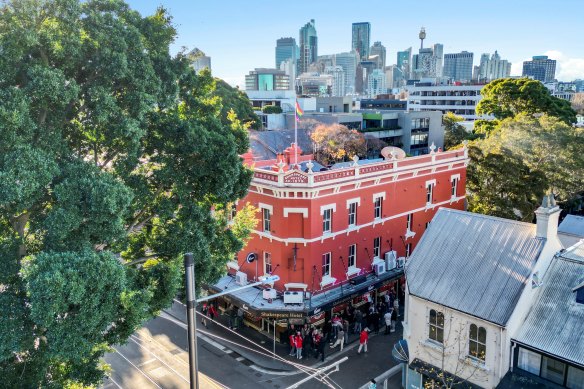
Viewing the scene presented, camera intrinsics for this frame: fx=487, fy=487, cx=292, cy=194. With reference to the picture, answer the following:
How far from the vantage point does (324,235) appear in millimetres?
26672

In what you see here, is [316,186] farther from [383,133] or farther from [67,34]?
[383,133]

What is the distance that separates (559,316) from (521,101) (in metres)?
37.7

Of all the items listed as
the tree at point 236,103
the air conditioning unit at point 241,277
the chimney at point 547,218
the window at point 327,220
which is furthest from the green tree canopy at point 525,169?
the tree at point 236,103

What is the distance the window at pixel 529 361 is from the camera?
1794cm

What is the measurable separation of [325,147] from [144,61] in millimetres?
46081

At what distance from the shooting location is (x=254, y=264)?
2808 cm

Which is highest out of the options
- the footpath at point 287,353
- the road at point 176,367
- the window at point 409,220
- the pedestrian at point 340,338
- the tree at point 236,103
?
the tree at point 236,103

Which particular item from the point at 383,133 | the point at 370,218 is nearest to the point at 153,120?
the point at 370,218

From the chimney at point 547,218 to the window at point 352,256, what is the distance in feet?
36.3

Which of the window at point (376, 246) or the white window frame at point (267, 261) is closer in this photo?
the white window frame at point (267, 261)

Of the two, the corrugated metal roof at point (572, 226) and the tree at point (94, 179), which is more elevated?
the tree at point (94, 179)

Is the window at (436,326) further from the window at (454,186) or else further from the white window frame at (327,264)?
the window at (454,186)

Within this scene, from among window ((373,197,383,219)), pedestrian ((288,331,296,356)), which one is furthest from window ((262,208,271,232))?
window ((373,197,383,219))

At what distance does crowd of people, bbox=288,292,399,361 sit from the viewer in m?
24.2
